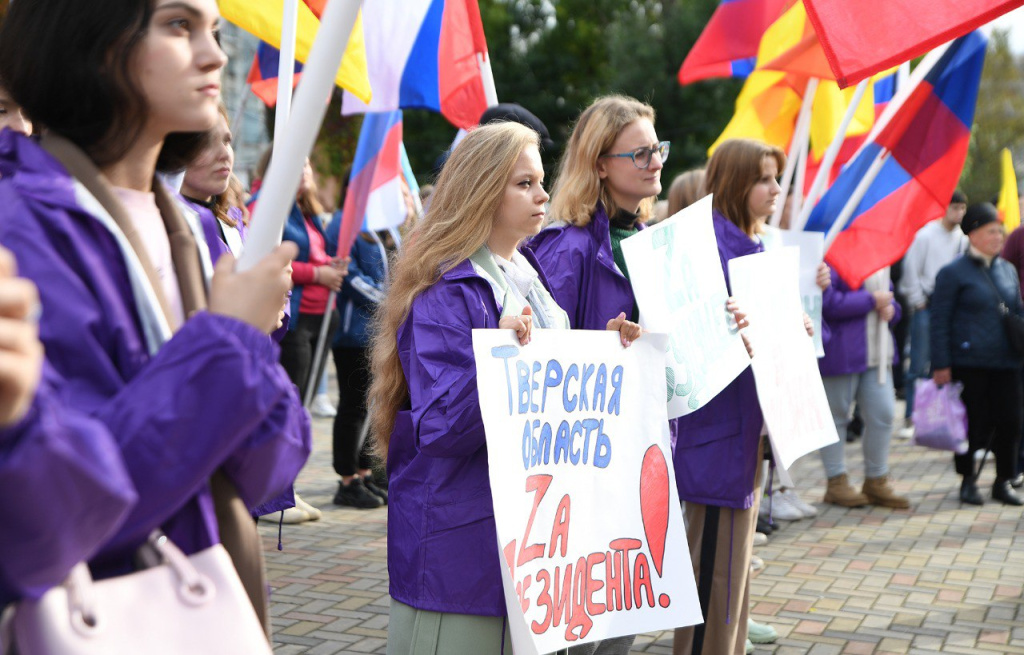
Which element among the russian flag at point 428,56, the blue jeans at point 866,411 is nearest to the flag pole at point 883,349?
the blue jeans at point 866,411

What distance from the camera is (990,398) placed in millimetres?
7727

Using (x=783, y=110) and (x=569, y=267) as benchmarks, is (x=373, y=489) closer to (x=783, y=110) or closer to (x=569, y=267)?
(x=783, y=110)

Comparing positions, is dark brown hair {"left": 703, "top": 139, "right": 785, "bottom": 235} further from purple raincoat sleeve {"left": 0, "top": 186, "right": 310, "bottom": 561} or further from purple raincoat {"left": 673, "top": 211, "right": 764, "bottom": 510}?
purple raincoat sleeve {"left": 0, "top": 186, "right": 310, "bottom": 561}

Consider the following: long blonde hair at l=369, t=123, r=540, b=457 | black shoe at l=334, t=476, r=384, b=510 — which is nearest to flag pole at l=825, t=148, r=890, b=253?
long blonde hair at l=369, t=123, r=540, b=457

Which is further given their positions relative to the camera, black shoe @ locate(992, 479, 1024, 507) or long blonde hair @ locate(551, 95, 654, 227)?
black shoe @ locate(992, 479, 1024, 507)

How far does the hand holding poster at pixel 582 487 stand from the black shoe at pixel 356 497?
4470mm

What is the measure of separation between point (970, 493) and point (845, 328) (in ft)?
5.67

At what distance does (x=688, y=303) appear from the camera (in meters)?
3.47

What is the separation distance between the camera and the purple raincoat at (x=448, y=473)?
8.25 ft

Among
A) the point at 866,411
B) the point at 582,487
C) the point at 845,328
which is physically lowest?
the point at 866,411

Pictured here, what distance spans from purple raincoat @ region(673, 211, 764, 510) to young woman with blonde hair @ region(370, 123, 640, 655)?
3.74ft

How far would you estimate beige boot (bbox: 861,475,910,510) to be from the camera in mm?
7387

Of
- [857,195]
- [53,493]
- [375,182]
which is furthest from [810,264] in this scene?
[53,493]

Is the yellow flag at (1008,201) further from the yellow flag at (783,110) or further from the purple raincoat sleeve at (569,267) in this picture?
the purple raincoat sleeve at (569,267)
